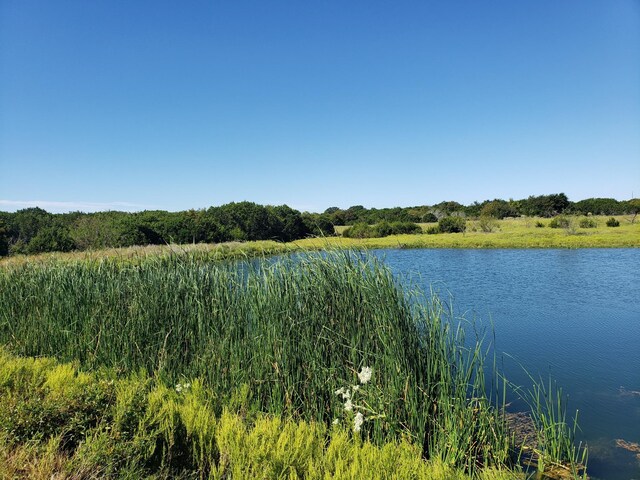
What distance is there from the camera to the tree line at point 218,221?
965 inches

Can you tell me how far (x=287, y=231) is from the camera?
45938mm

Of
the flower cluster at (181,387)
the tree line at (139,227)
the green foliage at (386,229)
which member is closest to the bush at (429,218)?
the green foliage at (386,229)

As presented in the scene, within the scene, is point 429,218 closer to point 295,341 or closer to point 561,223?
point 561,223

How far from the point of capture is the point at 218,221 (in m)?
42.5

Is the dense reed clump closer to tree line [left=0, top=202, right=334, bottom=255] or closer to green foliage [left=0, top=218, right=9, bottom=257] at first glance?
tree line [left=0, top=202, right=334, bottom=255]

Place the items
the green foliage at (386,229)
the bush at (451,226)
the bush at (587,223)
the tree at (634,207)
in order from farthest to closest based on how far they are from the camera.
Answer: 1. the tree at (634,207)
2. the bush at (451,226)
3. the green foliage at (386,229)
4. the bush at (587,223)

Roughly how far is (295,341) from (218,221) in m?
39.6

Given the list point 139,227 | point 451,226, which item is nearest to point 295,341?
point 139,227

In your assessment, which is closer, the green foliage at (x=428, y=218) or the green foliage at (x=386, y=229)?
the green foliage at (x=386, y=229)

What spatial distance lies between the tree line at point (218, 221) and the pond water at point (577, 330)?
7.62 metres

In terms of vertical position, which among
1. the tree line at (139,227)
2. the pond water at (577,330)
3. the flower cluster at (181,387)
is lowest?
the pond water at (577,330)

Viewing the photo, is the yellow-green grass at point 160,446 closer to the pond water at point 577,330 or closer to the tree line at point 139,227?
the pond water at point 577,330

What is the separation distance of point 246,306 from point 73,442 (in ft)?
7.68

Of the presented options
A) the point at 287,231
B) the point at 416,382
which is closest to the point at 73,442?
the point at 416,382
